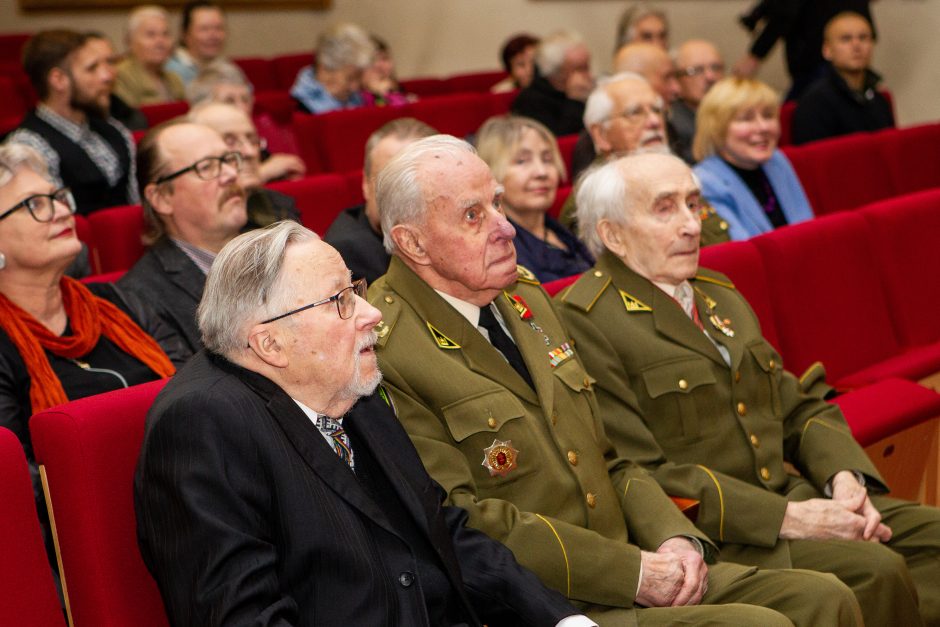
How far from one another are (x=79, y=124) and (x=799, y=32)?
4.12 m

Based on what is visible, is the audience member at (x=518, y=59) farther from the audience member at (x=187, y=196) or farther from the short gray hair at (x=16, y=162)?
the short gray hair at (x=16, y=162)

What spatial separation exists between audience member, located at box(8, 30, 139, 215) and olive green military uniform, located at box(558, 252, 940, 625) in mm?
2171

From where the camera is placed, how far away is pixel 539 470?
6.77 feet

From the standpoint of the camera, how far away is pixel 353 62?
5.57m

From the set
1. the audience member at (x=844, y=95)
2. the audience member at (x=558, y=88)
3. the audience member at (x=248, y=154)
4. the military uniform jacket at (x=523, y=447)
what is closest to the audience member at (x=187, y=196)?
the audience member at (x=248, y=154)

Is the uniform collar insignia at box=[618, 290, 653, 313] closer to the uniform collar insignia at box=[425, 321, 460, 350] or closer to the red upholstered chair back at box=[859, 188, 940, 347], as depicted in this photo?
the uniform collar insignia at box=[425, 321, 460, 350]

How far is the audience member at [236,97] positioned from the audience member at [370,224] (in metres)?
1.38

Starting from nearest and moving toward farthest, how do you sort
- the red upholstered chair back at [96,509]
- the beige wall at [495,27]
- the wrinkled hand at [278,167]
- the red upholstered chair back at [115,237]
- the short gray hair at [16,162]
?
the red upholstered chair back at [96,509] < the short gray hair at [16,162] < the red upholstered chair back at [115,237] < the wrinkled hand at [278,167] < the beige wall at [495,27]

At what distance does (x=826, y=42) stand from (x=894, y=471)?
11.6 ft

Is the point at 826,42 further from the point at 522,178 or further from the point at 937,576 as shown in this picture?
the point at 937,576

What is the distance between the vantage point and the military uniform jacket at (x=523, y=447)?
6.44 feet

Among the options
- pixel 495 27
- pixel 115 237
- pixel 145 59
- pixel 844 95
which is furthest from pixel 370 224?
pixel 495 27

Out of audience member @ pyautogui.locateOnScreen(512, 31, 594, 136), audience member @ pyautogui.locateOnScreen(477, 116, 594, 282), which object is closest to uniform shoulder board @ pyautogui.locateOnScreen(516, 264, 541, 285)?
audience member @ pyautogui.locateOnScreen(477, 116, 594, 282)

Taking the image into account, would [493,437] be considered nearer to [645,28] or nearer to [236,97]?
[236,97]
